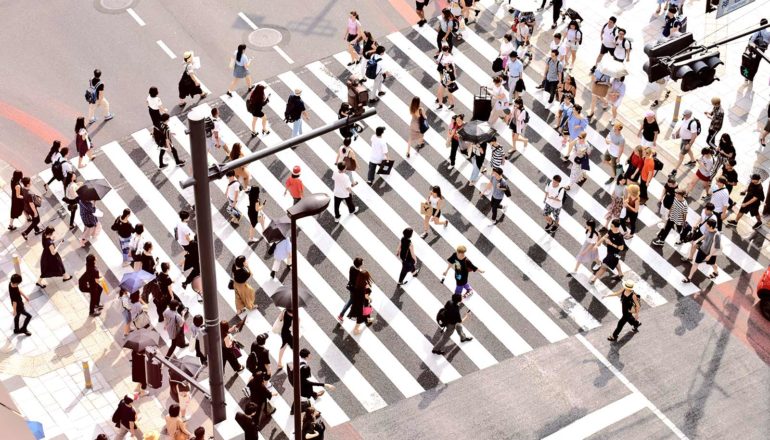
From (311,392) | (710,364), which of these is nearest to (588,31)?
(710,364)

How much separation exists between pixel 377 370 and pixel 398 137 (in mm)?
7516

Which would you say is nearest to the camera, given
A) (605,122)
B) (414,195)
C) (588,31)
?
(414,195)

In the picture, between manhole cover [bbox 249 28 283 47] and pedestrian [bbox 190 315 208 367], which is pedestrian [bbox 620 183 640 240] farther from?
manhole cover [bbox 249 28 283 47]

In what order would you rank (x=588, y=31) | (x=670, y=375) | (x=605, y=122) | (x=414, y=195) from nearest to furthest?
(x=670, y=375) < (x=414, y=195) < (x=605, y=122) < (x=588, y=31)

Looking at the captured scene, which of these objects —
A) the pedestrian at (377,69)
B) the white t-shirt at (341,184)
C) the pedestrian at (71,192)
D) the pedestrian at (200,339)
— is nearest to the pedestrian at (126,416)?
the pedestrian at (200,339)

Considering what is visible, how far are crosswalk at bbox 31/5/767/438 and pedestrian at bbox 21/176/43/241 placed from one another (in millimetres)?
1113

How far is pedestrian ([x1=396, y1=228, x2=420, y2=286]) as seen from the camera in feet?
81.1

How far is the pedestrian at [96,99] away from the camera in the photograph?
94.6ft

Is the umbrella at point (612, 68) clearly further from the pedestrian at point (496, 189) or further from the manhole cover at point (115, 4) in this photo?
the manhole cover at point (115, 4)

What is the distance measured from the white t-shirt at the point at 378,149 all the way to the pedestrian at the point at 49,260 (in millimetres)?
7198

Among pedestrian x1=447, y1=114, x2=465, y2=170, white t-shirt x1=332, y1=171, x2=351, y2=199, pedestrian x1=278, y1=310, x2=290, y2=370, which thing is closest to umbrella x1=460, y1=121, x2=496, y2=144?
pedestrian x1=447, y1=114, x2=465, y2=170

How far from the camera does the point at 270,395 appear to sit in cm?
2266

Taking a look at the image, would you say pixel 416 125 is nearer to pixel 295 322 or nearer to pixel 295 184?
pixel 295 184

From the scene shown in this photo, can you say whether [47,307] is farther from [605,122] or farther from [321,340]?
[605,122]
